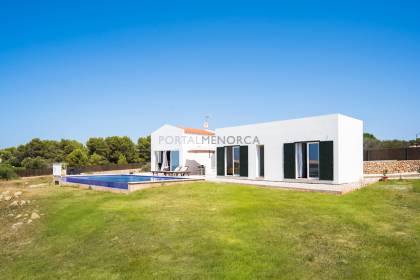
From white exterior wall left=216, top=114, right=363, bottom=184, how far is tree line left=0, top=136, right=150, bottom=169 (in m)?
26.6

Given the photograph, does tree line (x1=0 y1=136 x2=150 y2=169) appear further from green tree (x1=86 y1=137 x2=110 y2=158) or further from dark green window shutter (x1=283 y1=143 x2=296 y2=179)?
dark green window shutter (x1=283 y1=143 x2=296 y2=179)

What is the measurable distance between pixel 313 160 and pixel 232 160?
575cm

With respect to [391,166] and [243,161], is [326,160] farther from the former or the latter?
[391,166]

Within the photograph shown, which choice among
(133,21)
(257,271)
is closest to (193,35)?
(133,21)

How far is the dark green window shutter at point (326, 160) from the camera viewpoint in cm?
1452

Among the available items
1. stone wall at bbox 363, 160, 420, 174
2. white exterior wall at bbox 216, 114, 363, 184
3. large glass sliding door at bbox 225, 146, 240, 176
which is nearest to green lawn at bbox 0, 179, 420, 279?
white exterior wall at bbox 216, 114, 363, 184

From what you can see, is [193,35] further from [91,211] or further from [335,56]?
[91,211]

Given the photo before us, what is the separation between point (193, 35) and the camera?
23.3 metres

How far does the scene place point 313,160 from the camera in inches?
610

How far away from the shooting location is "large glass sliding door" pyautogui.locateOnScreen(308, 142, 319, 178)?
1529 cm

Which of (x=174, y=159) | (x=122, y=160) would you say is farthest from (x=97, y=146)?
(x=174, y=159)

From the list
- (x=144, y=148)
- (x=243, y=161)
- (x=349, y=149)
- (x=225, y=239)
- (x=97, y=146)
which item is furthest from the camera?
(x=144, y=148)

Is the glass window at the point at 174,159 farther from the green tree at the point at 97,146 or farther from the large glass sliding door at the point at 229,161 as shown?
the green tree at the point at 97,146

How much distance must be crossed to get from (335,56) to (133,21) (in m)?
14.2
